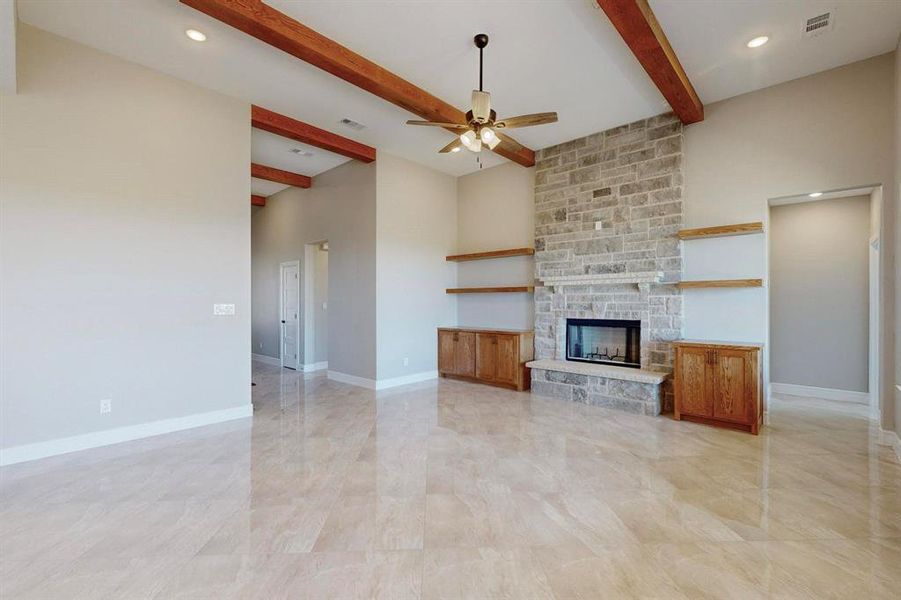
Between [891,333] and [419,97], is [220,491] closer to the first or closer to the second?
[419,97]

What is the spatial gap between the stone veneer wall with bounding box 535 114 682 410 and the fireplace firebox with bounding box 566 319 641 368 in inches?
4.8

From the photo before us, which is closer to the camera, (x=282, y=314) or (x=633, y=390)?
(x=633, y=390)

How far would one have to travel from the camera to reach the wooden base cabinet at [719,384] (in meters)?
3.88

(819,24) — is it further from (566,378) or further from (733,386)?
(566,378)

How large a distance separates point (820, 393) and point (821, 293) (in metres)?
1.26

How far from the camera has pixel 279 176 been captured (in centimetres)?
673

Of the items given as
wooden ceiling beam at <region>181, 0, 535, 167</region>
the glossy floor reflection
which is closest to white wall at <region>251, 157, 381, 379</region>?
wooden ceiling beam at <region>181, 0, 535, 167</region>

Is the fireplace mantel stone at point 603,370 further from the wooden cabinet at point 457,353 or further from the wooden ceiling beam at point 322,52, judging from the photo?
the wooden ceiling beam at point 322,52

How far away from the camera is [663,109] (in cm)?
470

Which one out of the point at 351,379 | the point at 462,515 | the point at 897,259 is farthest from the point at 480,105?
the point at 351,379

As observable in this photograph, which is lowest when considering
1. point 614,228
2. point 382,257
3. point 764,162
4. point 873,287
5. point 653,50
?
point 873,287

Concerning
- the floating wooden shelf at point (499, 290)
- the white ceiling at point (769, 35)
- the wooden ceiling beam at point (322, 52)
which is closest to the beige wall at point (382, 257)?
the floating wooden shelf at point (499, 290)

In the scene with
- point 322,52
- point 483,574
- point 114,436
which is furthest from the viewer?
point 114,436

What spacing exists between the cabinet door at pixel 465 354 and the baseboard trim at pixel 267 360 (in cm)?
387
